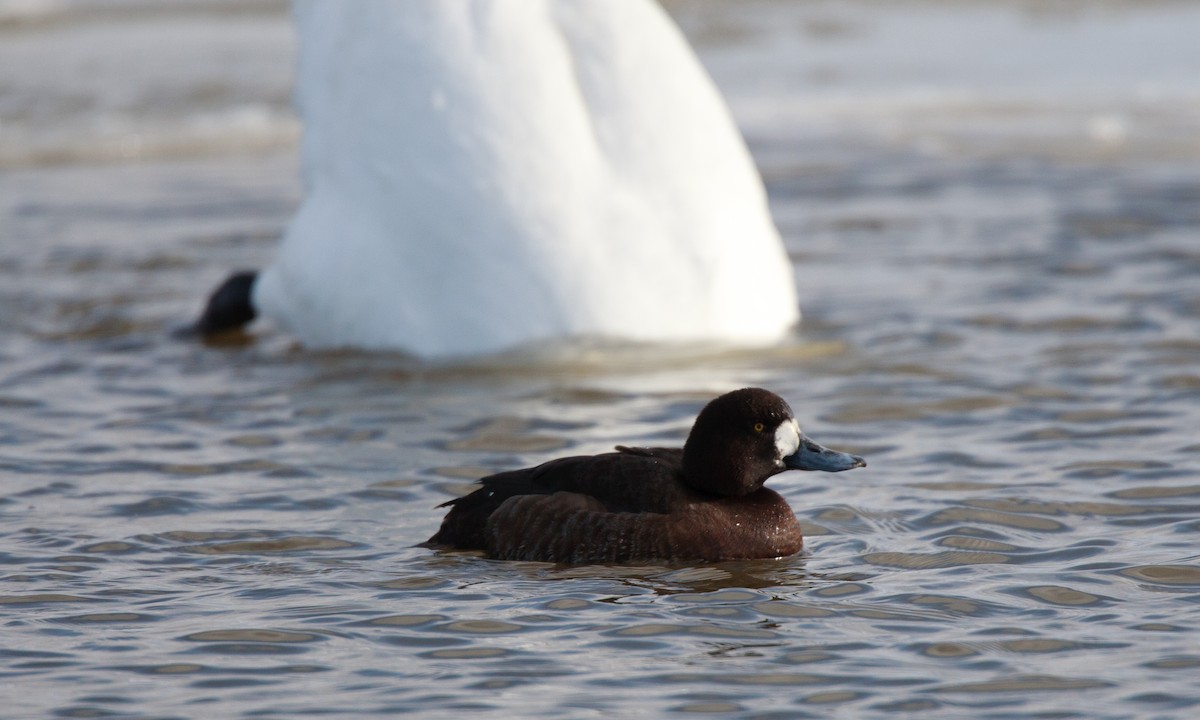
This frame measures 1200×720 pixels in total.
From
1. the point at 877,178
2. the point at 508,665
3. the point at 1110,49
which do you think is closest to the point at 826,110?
the point at 877,178

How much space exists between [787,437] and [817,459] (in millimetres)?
141

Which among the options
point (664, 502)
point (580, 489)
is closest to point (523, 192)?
point (580, 489)

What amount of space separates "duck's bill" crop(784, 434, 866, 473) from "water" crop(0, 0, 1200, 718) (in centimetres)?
29

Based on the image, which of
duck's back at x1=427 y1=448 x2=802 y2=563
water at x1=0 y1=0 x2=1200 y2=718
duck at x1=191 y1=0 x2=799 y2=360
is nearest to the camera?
water at x1=0 y1=0 x2=1200 y2=718

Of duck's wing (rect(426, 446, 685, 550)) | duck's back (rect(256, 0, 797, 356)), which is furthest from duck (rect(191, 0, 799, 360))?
duck's wing (rect(426, 446, 685, 550))

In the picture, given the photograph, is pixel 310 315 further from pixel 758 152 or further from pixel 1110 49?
pixel 1110 49

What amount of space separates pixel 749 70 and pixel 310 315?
1322cm

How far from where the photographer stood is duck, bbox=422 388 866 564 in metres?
5.95

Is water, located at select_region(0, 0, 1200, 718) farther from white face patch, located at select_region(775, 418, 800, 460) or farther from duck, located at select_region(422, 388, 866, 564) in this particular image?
white face patch, located at select_region(775, 418, 800, 460)

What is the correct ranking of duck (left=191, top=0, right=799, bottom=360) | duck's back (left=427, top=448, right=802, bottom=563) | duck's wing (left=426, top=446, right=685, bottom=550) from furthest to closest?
duck (left=191, top=0, right=799, bottom=360), duck's wing (left=426, top=446, right=685, bottom=550), duck's back (left=427, top=448, right=802, bottom=563)

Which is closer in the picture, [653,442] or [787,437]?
[787,437]

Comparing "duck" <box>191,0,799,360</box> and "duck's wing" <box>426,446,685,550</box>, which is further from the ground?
"duck" <box>191,0,799,360</box>

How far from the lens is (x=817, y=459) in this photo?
615cm

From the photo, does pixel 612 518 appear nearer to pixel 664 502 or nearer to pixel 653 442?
pixel 664 502
